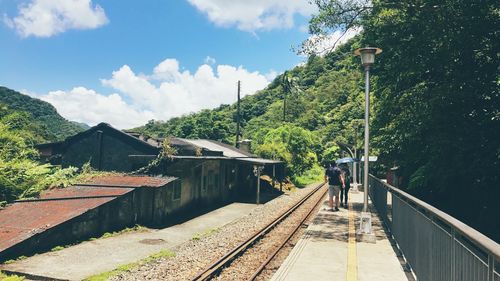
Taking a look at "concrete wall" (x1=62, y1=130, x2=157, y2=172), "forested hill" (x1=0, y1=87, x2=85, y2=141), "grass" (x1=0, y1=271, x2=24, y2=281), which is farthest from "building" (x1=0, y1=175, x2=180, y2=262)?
"forested hill" (x1=0, y1=87, x2=85, y2=141)

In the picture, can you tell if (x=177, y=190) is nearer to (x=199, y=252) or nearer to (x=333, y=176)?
(x=199, y=252)

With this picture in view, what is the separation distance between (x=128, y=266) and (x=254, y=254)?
3.54 metres

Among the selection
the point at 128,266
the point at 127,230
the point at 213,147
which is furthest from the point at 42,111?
the point at 128,266

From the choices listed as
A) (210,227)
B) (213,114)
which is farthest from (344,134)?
(210,227)

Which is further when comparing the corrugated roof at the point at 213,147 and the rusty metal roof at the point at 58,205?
the corrugated roof at the point at 213,147

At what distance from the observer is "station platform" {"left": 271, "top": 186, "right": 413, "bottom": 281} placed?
7.00 m

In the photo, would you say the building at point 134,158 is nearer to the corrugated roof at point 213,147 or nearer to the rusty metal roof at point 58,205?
the rusty metal roof at point 58,205

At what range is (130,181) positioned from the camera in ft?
56.6

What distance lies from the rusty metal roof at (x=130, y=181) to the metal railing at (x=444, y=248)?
1109 cm

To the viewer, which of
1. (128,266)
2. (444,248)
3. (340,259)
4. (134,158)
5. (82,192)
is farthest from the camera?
(134,158)

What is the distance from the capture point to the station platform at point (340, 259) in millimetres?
7004

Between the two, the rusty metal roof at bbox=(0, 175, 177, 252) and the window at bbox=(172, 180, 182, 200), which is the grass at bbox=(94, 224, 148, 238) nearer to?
the rusty metal roof at bbox=(0, 175, 177, 252)

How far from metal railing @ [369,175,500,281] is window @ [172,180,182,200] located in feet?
40.0

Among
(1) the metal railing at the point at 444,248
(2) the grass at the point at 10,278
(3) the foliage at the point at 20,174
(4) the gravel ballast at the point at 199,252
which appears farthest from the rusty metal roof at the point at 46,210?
(1) the metal railing at the point at 444,248
